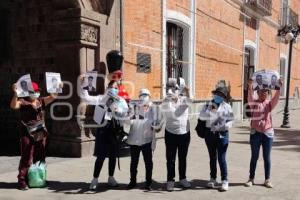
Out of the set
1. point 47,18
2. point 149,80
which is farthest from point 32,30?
point 149,80

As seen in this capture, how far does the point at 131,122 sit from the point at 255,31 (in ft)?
51.7

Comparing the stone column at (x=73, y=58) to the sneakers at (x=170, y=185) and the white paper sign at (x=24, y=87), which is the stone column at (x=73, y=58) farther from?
the sneakers at (x=170, y=185)

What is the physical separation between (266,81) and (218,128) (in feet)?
3.64

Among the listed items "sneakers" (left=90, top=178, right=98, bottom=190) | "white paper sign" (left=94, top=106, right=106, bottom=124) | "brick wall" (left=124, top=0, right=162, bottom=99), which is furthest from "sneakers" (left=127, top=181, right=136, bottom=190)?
"brick wall" (left=124, top=0, right=162, bottom=99)

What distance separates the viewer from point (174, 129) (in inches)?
255

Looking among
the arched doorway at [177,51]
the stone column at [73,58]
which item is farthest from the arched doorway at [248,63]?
the stone column at [73,58]

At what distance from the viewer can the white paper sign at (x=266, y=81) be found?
22.3ft

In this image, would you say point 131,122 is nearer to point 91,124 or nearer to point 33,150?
point 33,150

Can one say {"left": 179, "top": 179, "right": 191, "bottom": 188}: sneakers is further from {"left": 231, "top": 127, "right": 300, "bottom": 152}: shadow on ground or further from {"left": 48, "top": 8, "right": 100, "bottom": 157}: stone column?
{"left": 231, "top": 127, "right": 300, "bottom": 152}: shadow on ground

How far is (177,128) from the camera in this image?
21.2 ft

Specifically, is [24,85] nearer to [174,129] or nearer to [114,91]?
[114,91]

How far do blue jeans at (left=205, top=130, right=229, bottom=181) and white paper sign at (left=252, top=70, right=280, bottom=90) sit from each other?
94 cm

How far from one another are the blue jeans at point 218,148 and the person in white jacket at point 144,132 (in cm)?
85

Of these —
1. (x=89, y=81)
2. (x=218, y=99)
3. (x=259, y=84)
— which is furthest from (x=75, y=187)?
(x=259, y=84)
